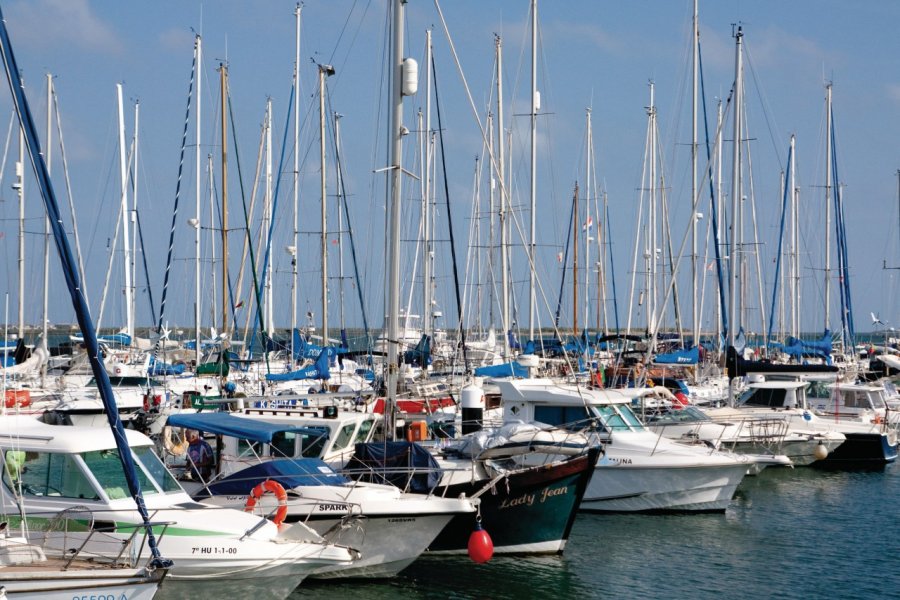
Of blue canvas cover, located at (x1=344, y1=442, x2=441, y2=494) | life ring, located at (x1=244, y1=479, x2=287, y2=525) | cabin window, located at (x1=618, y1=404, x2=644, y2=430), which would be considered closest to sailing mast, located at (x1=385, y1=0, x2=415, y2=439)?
blue canvas cover, located at (x1=344, y1=442, x2=441, y2=494)

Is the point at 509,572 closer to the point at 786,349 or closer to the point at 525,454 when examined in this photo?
the point at 525,454

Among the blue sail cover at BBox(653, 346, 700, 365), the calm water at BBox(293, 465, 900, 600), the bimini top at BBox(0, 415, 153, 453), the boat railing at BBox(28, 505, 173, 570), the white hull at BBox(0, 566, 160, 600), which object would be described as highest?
the blue sail cover at BBox(653, 346, 700, 365)

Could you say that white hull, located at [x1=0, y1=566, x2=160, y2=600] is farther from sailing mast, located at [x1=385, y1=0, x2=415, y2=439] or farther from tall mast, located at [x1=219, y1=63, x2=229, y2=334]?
tall mast, located at [x1=219, y1=63, x2=229, y2=334]

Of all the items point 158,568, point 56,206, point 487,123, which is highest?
point 487,123

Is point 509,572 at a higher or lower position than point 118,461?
lower

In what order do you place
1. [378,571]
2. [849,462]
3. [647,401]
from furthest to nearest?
1. [849,462]
2. [647,401]
3. [378,571]

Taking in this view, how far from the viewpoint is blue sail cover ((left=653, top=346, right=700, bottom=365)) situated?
138 ft

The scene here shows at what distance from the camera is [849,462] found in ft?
109

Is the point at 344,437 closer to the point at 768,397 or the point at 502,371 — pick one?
the point at 502,371

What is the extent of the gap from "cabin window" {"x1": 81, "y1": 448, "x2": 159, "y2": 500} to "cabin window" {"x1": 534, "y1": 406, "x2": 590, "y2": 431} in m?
11.0

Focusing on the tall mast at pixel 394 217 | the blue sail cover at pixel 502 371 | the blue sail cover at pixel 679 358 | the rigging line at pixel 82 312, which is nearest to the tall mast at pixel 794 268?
the blue sail cover at pixel 679 358

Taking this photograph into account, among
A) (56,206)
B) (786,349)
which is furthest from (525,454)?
(786,349)

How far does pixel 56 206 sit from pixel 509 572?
32.9 ft

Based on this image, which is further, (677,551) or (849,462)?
(849,462)
